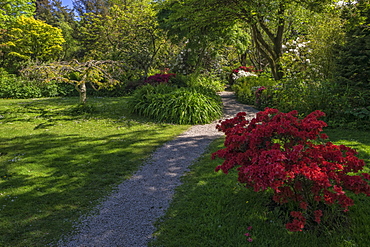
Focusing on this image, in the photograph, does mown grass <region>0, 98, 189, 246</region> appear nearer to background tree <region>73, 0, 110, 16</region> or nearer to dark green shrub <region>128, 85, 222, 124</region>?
dark green shrub <region>128, 85, 222, 124</region>

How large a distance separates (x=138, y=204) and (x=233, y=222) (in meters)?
1.45

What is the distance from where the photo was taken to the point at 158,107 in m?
9.87

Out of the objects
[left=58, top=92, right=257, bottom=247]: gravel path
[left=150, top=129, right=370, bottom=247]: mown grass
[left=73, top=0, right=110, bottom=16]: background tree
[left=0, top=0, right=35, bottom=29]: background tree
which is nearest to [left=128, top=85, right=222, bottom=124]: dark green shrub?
[left=58, top=92, right=257, bottom=247]: gravel path

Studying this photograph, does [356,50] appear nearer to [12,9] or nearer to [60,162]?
[60,162]

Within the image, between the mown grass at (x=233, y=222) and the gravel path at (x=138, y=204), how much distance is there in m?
0.20

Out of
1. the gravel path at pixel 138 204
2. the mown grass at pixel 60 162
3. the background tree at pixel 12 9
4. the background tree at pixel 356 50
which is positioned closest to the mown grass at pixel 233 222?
the gravel path at pixel 138 204

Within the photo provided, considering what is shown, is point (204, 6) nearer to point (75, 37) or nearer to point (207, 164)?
Result: point (207, 164)

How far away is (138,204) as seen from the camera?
3.89 metres

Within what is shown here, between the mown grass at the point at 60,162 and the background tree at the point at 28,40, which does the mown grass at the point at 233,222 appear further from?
the background tree at the point at 28,40

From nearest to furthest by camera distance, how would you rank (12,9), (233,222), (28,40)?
(233,222)
(28,40)
(12,9)

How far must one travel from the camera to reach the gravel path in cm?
308

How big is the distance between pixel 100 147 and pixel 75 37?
2589 cm

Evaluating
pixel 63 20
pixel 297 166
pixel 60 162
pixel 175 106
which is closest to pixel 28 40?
pixel 63 20

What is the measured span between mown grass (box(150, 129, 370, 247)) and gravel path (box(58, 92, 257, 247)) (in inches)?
7.8
